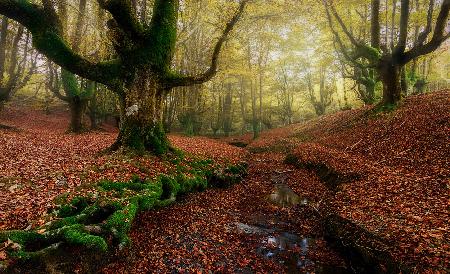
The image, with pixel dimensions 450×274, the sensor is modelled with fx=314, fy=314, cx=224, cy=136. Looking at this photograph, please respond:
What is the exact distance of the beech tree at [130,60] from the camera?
38.6 feet

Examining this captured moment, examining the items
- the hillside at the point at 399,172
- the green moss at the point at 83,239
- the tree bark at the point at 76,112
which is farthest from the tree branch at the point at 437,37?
the tree bark at the point at 76,112

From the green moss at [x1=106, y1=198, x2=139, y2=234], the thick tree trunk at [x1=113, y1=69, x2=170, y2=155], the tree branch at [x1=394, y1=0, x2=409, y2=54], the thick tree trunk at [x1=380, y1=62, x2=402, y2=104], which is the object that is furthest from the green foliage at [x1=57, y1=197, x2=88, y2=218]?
the thick tree trunk at [x1=380, y1=62, x2=402, y2=104]

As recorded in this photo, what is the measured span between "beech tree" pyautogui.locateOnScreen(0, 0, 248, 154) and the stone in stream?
16.4ft

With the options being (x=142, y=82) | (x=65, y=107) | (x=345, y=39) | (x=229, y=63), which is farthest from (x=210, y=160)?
(x=65, y=107)

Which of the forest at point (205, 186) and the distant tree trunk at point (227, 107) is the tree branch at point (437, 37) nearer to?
the forest at point (205, 186)

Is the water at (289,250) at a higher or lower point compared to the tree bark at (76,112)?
lower

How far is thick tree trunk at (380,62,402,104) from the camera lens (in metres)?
18.6

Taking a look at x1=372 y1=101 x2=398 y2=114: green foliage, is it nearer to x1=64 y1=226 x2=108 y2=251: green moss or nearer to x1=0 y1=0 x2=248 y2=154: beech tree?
x1=0 y1=0 x2=248 y2=154: beech tree

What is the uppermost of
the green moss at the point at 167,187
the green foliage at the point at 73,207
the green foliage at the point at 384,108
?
the green foliage at the point at 384,108

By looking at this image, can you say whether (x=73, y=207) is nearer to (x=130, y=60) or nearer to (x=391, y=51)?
(x=130, y=60)

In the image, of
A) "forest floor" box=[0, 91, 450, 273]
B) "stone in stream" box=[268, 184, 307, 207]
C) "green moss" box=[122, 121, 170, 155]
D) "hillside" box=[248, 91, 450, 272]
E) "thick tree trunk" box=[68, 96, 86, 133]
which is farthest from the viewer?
"thick tree trunk" box=[68, 96, 86, 133]

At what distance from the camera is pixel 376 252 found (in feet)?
21.9

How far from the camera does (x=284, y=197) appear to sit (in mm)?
12906

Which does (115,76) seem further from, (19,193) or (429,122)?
(429,122)
